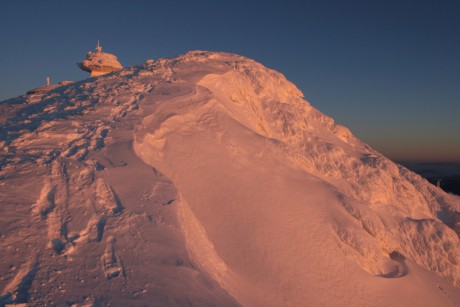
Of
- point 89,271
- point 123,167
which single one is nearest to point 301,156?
point 123,167

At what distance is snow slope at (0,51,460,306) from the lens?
4.32 m

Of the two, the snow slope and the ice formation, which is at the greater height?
the ice formation

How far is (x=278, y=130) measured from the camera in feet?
39.8

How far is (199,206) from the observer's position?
709 centimetres

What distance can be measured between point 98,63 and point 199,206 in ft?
60.3

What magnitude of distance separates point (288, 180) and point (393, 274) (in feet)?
12.6

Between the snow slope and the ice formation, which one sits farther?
the ice formation

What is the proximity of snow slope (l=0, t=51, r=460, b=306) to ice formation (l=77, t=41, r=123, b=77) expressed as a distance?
31.7 feet

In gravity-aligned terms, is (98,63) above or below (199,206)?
above

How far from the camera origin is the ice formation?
2148 centimetres

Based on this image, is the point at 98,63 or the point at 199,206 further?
the point at 98,63

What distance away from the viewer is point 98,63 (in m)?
21.5

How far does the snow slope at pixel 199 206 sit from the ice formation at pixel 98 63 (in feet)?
31.7

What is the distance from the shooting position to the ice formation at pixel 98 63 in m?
21.5
